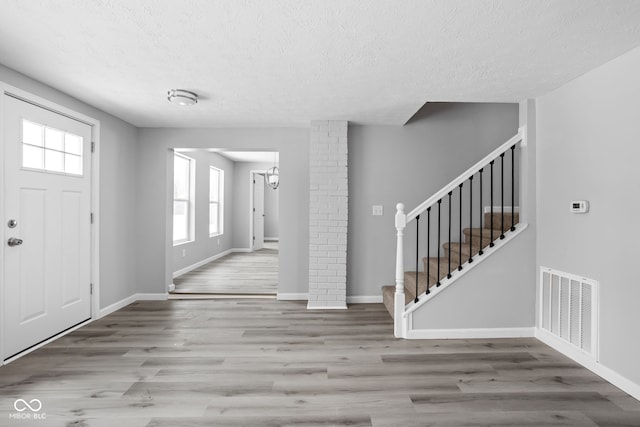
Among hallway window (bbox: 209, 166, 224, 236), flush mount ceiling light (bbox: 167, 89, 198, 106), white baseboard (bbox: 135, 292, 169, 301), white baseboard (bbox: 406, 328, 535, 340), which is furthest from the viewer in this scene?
hallway window (bbox: 209, 166, 224, 236)

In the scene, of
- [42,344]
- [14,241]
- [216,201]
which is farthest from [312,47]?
[216,201]

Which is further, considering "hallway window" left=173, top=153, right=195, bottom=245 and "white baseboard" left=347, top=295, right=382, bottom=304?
"hallway window" left=173, top=153, right=195, bottom=245

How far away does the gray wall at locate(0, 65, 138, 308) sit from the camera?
384 centimetres

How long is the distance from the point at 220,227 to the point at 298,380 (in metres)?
6.46

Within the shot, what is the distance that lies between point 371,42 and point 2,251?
3.02 m

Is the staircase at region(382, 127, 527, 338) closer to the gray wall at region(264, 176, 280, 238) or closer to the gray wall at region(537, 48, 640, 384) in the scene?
the gray wall at region(537, 48, 640, 384)

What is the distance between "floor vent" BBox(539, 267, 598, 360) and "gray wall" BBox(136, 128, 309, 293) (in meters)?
2.60

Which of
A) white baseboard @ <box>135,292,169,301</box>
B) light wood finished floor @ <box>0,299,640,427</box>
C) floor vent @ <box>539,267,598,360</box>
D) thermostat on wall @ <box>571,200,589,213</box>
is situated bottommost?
light wood finished floor @ <box>0,299,640,427</box>

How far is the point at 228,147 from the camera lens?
4.56m

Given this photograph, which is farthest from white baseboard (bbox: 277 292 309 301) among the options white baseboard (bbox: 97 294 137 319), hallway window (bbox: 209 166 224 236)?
hallway window (bbox: 209 166 224 236)

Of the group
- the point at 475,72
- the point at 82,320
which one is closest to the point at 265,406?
the point at 82,320

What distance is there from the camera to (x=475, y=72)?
8.92 ft

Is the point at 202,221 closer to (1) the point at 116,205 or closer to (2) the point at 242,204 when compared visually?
(2) the point at 242,204

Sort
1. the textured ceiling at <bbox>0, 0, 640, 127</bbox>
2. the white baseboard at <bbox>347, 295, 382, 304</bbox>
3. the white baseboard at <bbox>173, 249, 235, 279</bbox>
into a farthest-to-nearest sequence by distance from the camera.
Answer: the white baseboard at <bbox>173, 249, 235, 279</bbox>, the white baseboard at <bbox>347, 295, 382, 304</bbox>, the textured ceiling at <bbox>0, 0, 640, 127</bbox>
